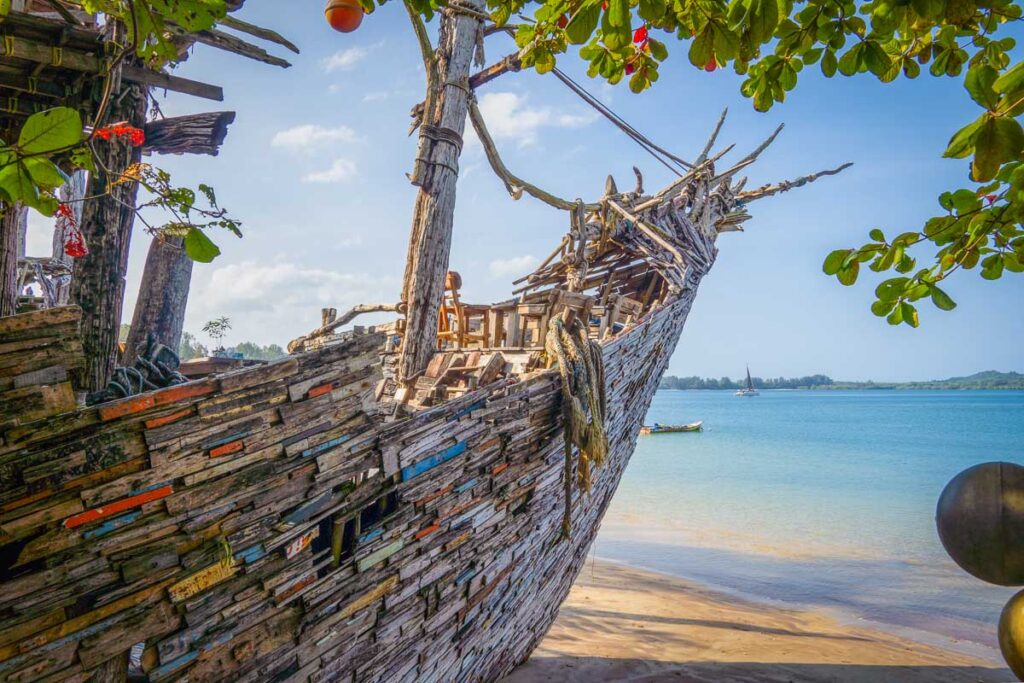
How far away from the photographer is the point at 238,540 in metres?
2.35

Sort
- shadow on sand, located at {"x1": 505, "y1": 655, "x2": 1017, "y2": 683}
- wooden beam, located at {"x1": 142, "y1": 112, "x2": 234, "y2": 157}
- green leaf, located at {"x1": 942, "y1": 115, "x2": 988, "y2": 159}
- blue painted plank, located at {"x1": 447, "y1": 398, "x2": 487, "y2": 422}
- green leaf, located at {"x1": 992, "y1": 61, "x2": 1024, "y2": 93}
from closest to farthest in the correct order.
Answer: green leaf, located at {"x1": 992, "y1": 61, "x2": 1024, "y2": 93}
green leaf, located at {"x1": 942, "y1": 115, "x2": 988, "y2": 159}
blue painted plank, located at {"x1": 447, "y1": 398, "x2": 487, "y2": 422}
wooden beam, located at {"x1": 142, "y1": 112, "x2": 234, "y2": 157}
shadow on sand, located at {"x1": 505, "y1": 655, "x2": 1017, "y2": 683}

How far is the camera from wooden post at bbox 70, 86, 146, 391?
3.04 m

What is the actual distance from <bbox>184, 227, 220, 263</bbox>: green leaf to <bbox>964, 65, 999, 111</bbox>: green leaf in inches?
88.5

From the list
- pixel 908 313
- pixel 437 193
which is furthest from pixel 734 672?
pixel 437 193

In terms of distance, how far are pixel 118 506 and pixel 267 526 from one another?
2.00 feet

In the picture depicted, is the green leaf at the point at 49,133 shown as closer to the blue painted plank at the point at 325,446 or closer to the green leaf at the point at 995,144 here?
the blue painted plank at the point at 325,446

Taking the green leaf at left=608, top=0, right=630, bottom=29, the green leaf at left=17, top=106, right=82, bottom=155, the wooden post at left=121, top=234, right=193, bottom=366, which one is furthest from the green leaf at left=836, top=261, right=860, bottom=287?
the wooden post at left=121, top=234, right=193, bottom=366

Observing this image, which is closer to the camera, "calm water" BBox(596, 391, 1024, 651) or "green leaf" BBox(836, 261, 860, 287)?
"green leaf" BBox(836, 261, 860, 287)

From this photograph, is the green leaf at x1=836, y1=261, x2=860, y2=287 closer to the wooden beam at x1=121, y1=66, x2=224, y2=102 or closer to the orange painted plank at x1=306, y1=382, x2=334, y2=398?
the orange painted plank at x1=306, y1=382, x2=334, y2=398

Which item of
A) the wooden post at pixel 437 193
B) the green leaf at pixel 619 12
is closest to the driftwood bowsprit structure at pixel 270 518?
the wooden post at pixel 437 193

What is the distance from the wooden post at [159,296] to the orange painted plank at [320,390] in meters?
2.80

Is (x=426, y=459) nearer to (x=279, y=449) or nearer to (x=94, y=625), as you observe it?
(x=279, y=449)

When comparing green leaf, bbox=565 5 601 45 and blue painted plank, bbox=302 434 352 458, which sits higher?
green leaf, bbox=565 5 601 45

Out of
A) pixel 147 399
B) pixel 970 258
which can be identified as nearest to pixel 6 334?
pixel 147 399
